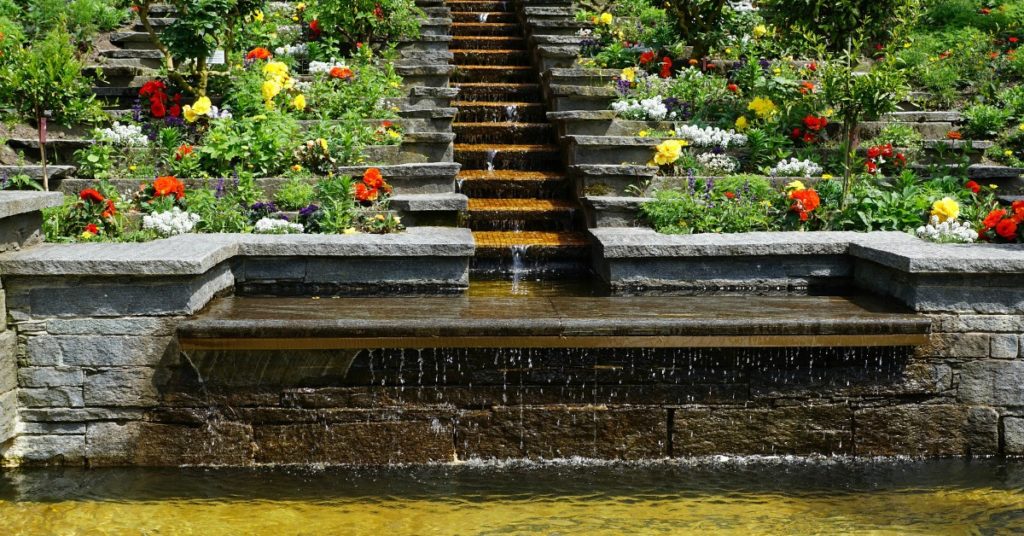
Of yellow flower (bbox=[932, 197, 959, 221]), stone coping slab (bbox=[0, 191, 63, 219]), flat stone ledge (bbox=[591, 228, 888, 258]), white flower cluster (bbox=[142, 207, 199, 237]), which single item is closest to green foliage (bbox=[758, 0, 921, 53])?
yellow flower (bbox=[932, 197, 959, 221])

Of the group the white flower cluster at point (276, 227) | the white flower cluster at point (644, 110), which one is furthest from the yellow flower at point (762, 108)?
the white flower cluster at point (276, 227)

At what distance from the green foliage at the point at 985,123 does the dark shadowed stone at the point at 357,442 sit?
5907 millimetres

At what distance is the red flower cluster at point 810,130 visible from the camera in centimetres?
804

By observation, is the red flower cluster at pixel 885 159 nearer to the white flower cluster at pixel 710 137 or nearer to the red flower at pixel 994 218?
the white flower cluster at pixel 710 137

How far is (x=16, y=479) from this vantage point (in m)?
5.00

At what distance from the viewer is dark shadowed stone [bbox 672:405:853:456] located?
529 centimetres

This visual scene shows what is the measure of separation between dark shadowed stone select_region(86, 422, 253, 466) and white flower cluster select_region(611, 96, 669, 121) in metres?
4.66

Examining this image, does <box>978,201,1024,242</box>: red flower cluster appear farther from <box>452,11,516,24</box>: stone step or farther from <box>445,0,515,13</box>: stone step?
<box>445,0,515,13</box>: stone step

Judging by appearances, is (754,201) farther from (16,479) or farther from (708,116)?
(16,479)

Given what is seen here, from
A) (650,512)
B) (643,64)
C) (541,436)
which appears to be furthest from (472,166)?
(650,512)

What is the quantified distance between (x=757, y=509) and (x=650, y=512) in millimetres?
516

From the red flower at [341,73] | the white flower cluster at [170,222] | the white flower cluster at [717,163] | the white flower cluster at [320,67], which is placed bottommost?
the white flower cluster at [170,222]

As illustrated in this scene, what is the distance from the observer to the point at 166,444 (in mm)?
5168

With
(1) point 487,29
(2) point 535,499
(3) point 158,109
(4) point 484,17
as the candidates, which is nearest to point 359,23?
(1) point 487,29
